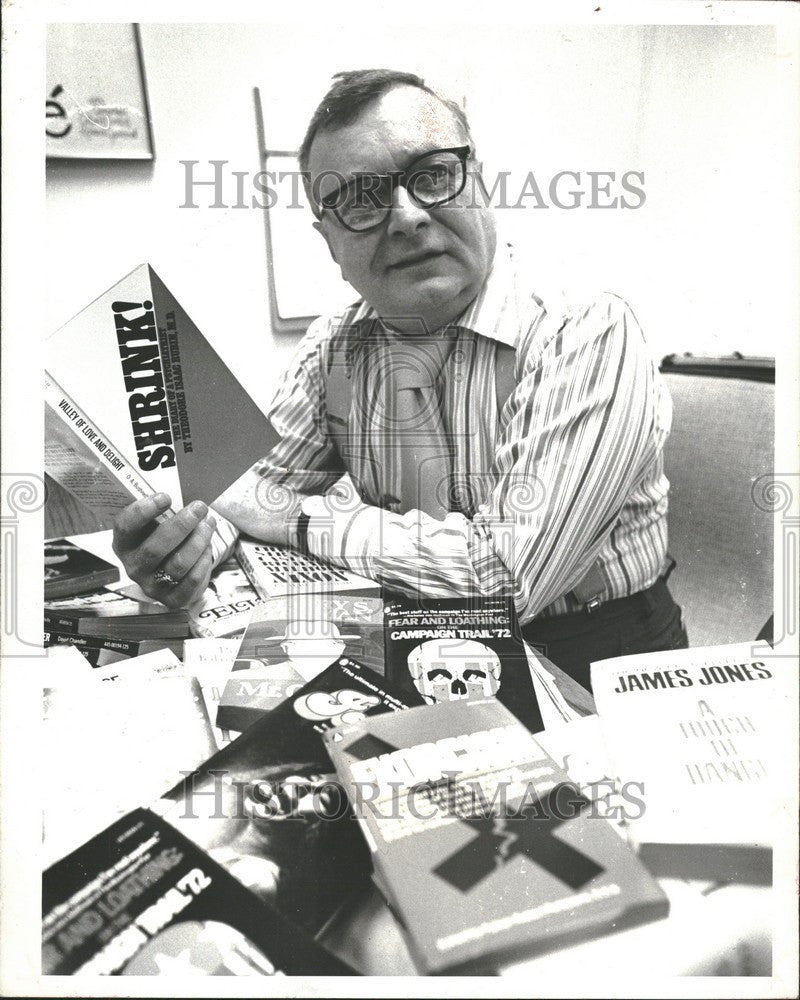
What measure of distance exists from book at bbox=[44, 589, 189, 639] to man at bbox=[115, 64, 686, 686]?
0.11 feet

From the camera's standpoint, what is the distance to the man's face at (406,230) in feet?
2.74

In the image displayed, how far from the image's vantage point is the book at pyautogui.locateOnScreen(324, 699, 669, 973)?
60 cm

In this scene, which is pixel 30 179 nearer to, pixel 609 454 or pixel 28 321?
pixel 28 321

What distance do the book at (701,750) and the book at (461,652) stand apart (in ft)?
0.30

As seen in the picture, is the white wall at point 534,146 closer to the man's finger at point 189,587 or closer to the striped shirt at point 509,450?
the striped shirt at point 509,450

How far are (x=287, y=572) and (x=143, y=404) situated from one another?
301 millimetres

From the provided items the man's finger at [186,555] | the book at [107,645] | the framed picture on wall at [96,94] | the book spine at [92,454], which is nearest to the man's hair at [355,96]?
the framed picture on wall at [96,94]

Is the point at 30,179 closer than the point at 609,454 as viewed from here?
Yes

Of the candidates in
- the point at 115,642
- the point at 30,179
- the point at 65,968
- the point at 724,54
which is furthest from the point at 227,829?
the point at 724,54

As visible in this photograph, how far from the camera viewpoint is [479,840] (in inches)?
26.0

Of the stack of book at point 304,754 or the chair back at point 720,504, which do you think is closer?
the stack of book at point 304,754

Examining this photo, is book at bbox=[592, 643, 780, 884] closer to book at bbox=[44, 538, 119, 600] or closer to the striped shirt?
the striped shirt

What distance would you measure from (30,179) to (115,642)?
1.79ft

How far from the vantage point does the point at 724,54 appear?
0.80 m
